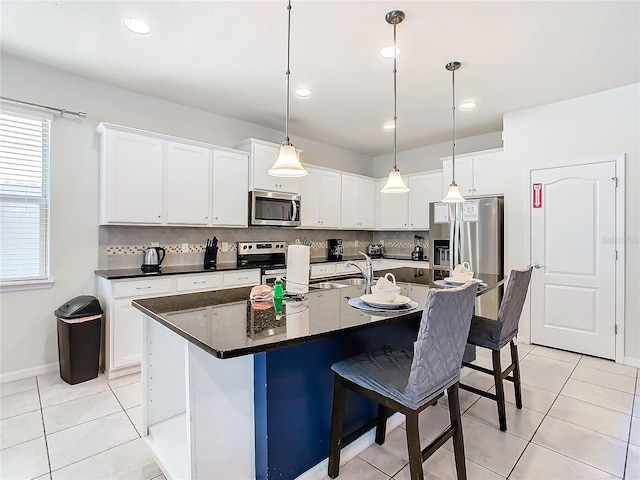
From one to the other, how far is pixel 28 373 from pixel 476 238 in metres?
4.84

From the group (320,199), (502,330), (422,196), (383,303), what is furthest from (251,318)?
(422,196)

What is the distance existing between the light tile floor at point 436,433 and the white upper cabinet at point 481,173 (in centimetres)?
233

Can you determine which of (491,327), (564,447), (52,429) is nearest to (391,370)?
(491,327)

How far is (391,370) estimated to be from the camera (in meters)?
1.63

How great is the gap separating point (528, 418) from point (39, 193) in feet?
14.5

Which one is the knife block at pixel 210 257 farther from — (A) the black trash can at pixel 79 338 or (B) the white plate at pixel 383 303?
(B) the white plate at pixel 383 303

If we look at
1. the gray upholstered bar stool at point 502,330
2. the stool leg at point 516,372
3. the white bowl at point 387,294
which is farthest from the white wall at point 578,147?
the white bowl at point 387,294

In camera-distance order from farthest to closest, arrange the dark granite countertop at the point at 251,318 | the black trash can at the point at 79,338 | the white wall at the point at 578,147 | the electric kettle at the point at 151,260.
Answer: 1. the electric kettle at the point at 151,260
2. the white wall at the point at 578,147
3. the black trash can at the point at 79,338
4. the dark granite countertop at the point at 251,318

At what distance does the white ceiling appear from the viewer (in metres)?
2.20

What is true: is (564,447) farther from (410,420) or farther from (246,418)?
(246,418)

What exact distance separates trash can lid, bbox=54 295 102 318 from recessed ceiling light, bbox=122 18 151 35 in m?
2.22

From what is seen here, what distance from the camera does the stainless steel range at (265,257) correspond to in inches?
159

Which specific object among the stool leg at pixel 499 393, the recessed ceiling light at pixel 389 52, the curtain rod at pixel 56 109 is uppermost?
the recessed ceiling light at pixel 389 52

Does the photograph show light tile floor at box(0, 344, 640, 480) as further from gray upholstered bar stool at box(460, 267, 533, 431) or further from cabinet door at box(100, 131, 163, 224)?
cabinet door at box(100, 131, 163, 224)
